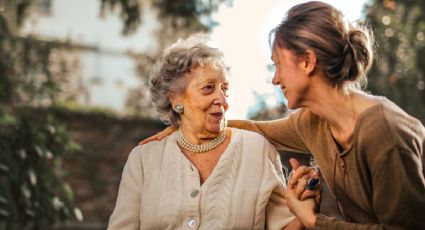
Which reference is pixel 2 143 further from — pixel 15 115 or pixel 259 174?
pixel 259 174

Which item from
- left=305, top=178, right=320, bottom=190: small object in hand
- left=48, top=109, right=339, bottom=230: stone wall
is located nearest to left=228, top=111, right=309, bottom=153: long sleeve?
left=305, top=178, right=320, bottom=190: small object in hand

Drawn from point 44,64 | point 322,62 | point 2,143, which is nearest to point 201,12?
point 44,64

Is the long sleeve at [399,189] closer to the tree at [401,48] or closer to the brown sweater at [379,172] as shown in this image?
the brown sweater at [379,172]

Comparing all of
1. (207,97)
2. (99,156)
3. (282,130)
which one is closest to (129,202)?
(207,97)

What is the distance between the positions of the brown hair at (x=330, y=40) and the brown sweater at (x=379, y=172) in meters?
0.16

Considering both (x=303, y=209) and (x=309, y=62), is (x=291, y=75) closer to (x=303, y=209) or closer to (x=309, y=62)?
(x=309, y=62)

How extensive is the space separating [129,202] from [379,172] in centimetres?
108

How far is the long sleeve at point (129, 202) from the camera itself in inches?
121

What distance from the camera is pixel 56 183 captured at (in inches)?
244

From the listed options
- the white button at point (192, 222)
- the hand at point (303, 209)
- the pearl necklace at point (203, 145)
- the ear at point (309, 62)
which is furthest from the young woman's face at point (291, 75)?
the white button at point (192, 222)

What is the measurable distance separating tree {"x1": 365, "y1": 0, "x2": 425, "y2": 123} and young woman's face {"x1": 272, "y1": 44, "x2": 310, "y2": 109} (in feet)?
13.6

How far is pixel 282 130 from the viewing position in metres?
3.12

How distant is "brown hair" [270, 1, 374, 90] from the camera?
2.58m

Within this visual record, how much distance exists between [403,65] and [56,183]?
3.32m
